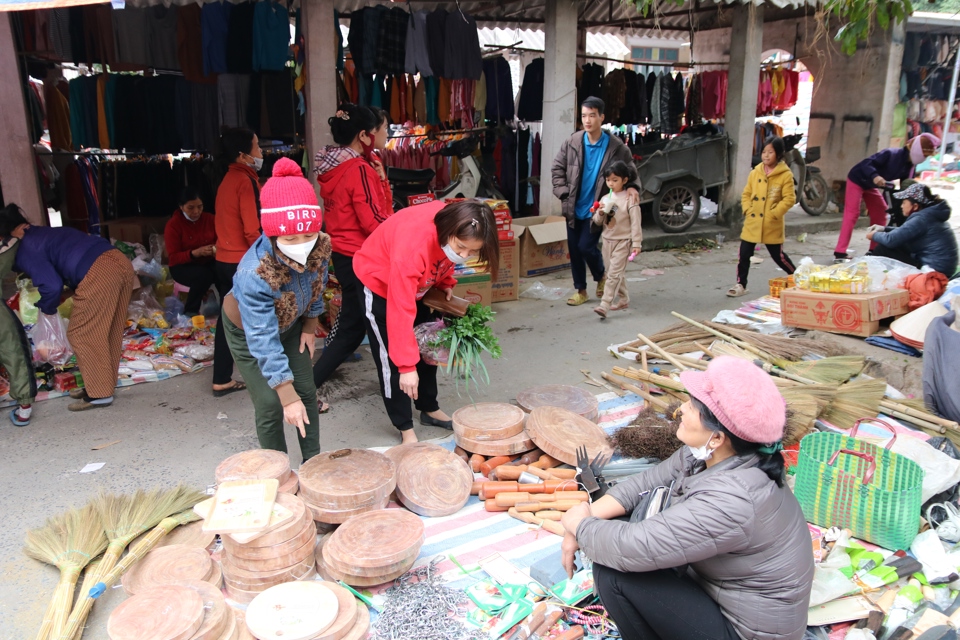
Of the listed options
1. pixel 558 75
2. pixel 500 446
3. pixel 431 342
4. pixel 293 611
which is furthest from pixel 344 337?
pixel 558 75

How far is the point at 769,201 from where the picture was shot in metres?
6.67

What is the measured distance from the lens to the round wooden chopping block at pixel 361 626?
2336mm

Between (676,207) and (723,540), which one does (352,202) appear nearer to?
(723,540)

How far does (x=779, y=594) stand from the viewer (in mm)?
2014

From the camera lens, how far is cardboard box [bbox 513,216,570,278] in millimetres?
7520

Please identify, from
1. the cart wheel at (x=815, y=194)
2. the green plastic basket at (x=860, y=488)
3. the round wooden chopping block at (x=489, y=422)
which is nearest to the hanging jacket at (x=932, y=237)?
the green plastic basket at (x=860, y=488)

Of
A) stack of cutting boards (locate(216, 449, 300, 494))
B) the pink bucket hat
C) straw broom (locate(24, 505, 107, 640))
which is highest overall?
the pink bucket hat

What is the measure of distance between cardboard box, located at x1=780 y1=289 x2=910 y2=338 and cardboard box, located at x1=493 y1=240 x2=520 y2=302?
2.53 m

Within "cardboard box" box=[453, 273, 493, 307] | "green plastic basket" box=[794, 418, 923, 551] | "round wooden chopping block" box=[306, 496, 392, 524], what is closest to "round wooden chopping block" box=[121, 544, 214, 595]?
"round wooden chopping block" box=[306, 496, 392, 524]

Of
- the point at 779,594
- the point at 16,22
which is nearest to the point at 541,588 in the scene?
the point at 779,594

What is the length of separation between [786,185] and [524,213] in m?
4.46

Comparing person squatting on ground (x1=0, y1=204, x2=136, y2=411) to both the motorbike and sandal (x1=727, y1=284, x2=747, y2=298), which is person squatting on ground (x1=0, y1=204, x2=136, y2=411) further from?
sandal (x1=727, y1=284, x2=747, y2=298)

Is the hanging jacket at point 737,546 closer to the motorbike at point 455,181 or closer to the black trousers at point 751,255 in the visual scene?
the black trousers at point 751,255

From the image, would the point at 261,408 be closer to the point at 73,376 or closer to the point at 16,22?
the point at 73,376
